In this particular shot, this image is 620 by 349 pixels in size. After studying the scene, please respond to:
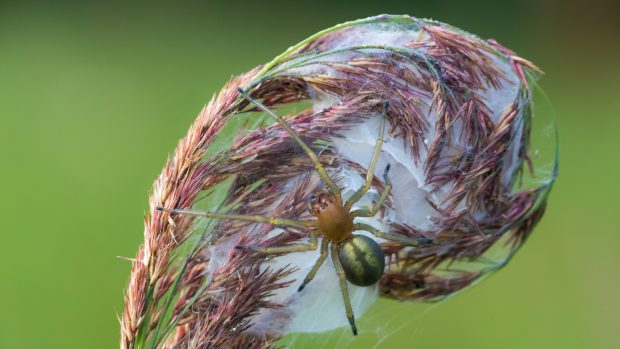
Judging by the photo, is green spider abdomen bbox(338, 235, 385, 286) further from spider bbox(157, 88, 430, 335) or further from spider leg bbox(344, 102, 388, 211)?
spider leg bbox(344, 102, 388, 211)

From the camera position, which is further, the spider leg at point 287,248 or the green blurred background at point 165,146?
the green blurred background at point 165,146

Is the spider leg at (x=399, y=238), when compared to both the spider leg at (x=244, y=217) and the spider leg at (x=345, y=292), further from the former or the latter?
the spider leg at (x=244, y=217)

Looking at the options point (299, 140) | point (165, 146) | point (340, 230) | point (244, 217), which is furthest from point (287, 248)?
point (165, 146)

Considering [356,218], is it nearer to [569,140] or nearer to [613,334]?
[613,334]

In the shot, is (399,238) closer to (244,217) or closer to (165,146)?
(244,217)

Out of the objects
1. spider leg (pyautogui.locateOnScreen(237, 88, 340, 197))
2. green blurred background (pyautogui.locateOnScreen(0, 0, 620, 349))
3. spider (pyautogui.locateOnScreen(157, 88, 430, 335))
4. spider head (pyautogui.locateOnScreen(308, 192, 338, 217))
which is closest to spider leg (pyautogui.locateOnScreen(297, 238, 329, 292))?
spider (pyautogui.locateOnScreen(157, 88, 430, 335))

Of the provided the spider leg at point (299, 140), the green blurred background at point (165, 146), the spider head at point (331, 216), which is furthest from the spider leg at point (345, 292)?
the green blurred background at point (165, 146)
